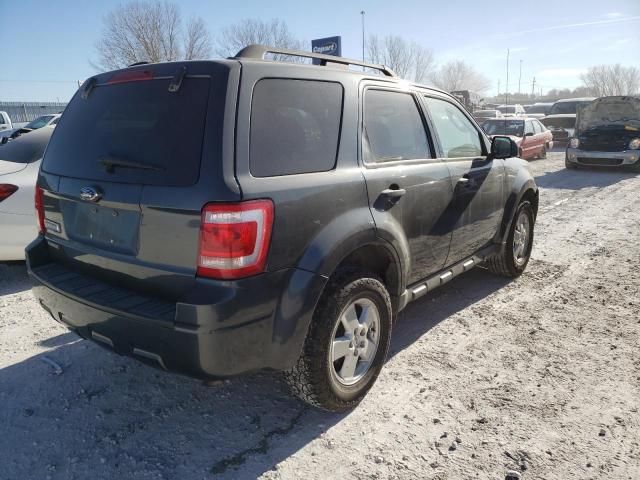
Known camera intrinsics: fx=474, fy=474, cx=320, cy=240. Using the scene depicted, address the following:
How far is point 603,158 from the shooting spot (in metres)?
12.6

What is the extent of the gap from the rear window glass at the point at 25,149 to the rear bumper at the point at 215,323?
3.16 meters

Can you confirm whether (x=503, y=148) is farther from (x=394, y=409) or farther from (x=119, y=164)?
(x=119, y=164)

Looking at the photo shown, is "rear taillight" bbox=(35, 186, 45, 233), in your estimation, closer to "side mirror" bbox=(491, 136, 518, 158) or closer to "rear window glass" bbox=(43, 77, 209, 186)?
"rear window glass" bbox=(43, 77, 209, 186)

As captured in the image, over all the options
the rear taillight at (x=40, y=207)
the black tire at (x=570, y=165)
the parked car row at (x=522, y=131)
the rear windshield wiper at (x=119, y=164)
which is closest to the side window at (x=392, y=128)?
the rear windshield wiper at (x=119, y=164)

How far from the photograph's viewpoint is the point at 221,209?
207cm

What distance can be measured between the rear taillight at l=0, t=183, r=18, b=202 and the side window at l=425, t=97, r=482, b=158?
3.94 m

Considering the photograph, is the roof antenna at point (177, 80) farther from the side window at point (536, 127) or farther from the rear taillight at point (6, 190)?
the side window at point (536, 127)

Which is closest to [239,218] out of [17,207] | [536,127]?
[17,207]

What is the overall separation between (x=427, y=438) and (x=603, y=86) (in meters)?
94.6

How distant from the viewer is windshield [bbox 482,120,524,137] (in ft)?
48.3

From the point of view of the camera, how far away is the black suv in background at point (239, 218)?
6.91 ft

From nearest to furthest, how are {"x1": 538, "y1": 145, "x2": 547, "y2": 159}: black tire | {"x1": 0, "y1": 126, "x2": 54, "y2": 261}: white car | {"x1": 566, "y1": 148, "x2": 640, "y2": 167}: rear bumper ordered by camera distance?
{"x1": 0, "y1": 126, "x2": 54, "y2": 261}: white car, {"x1": 566, "y1": 148, "x2": 640, "y2": 167}: rear bumper, {"x1": 538, "y1": 145, "x2": 547, "y2": 159}: black tire

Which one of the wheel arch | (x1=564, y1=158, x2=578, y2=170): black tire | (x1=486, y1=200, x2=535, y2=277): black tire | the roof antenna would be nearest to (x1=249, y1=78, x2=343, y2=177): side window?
the roof antenna

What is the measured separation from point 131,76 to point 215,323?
1.42 metres
